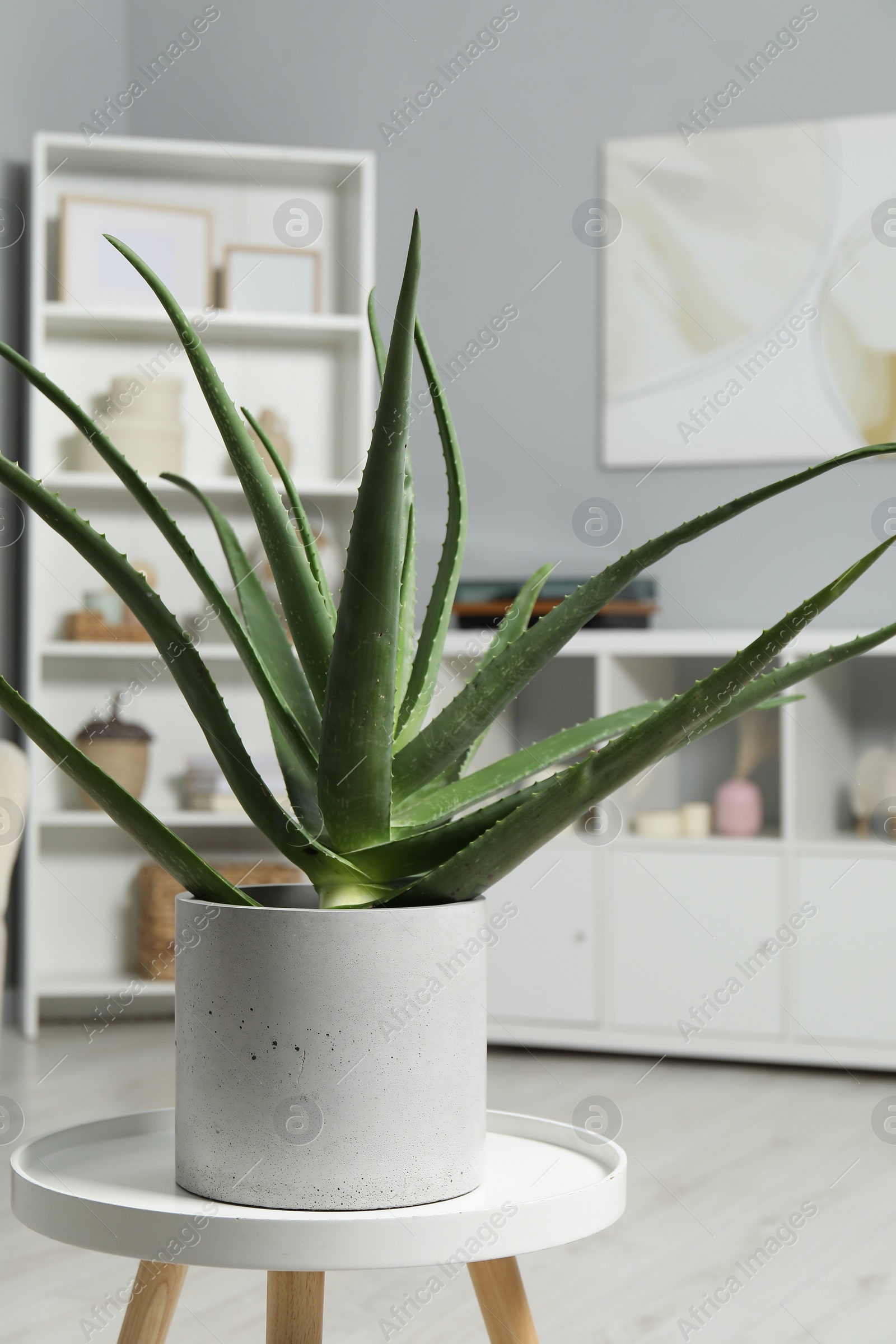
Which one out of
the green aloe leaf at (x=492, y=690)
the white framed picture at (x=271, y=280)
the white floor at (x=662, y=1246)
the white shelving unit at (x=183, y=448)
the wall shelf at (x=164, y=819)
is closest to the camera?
the green aloe leaf at (x=492, y=690)

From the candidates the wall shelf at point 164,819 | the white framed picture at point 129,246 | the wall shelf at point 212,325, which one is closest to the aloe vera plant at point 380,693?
the wall shelf at point 164,819

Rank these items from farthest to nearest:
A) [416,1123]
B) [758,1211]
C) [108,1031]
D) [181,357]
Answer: [181,357]
[108,1031]
[758,1211]
[416,1123]

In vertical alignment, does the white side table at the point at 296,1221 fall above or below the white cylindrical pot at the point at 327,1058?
below

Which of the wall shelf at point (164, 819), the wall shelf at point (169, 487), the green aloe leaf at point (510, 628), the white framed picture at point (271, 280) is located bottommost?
the wall shelf at point (164, 819)

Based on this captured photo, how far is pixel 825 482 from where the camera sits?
11.2 ft

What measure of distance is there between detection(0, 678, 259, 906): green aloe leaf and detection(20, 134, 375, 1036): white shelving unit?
2677mm

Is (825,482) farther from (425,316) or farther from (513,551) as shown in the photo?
(425,316)

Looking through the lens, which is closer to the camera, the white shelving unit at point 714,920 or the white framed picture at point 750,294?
the white shelving unit at point 714,920

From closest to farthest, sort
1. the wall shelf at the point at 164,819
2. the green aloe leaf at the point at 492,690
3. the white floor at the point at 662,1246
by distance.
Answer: the green aloe leaf at the point at 492,690
the white floor at the point at 662,1246
the wall shelf at the point at 164,819

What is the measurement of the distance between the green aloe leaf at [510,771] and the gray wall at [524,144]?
106 inches

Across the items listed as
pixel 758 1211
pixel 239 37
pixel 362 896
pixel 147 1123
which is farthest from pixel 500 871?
pixel 239 37

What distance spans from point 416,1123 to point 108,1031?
2817 mm

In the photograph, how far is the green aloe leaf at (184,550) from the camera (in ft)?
2.20

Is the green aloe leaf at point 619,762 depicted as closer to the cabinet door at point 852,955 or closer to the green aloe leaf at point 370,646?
the green aloe leaf at point 370,646
